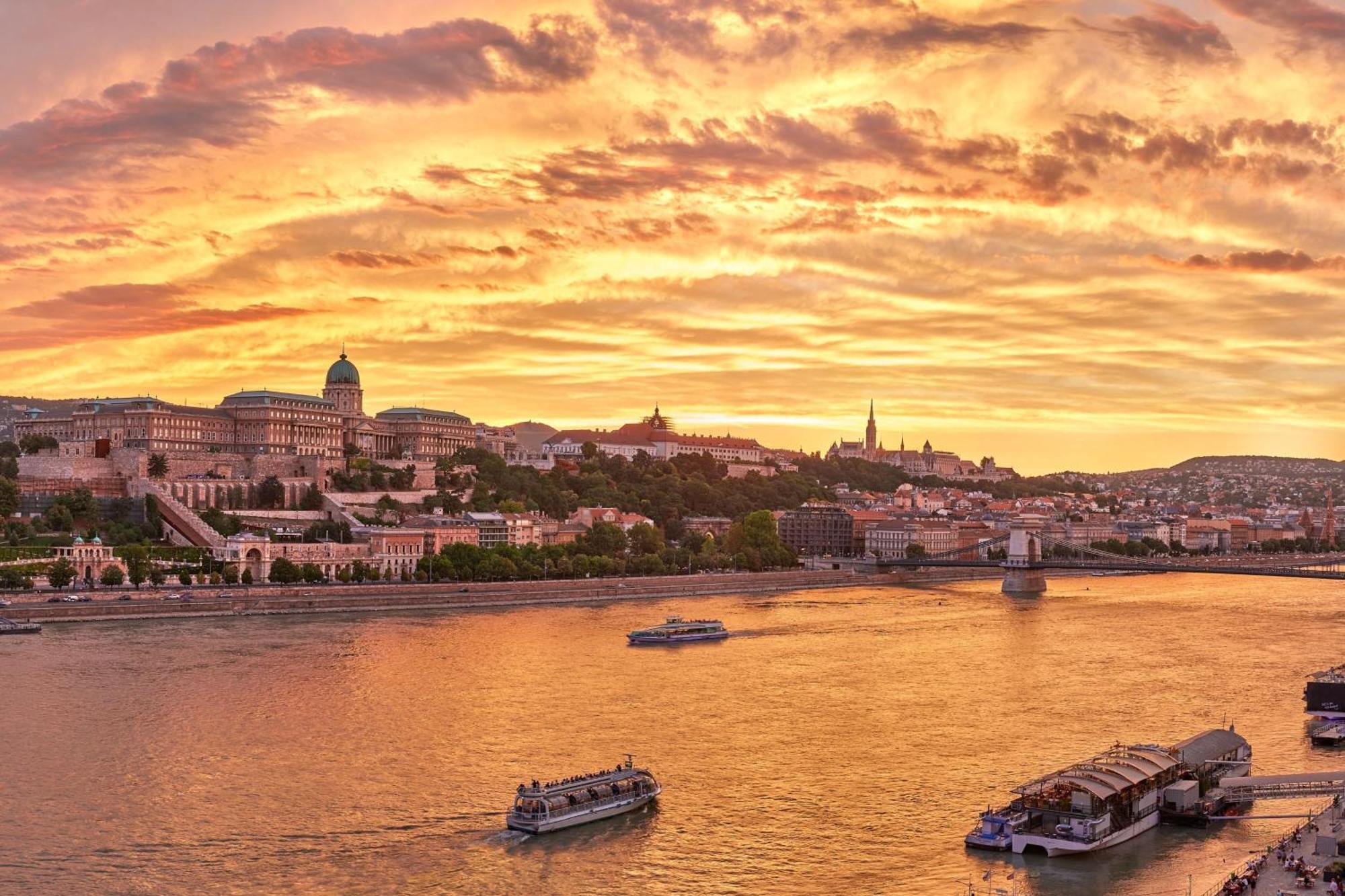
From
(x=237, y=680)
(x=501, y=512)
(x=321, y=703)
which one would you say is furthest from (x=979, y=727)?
(x=501, y=512)

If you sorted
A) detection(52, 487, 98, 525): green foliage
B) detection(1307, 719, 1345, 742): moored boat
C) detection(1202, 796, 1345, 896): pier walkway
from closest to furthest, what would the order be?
detection(1202, 796, 1345, 896): pier walkway < detection(1307, 719, 1345, 742): moored boat < detection(52, 487, 98, 525): green foliage

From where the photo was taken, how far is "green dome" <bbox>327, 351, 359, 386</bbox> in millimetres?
68250

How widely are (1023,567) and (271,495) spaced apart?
27.0 metres

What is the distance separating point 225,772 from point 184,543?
27.8 metres

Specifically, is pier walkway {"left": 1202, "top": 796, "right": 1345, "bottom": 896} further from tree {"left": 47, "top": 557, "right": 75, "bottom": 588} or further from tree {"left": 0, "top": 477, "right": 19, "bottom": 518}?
tree {"left": 0, "top": 477, "right": 19, "bottom": 518}

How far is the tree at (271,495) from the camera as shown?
172 feet

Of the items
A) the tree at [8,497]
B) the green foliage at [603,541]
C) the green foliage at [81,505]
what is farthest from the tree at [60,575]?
the green foliage at [603,541]

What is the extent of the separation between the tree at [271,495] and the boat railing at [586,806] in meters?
37.4

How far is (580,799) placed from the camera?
16.8 m

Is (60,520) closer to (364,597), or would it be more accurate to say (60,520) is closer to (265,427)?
(364,597)

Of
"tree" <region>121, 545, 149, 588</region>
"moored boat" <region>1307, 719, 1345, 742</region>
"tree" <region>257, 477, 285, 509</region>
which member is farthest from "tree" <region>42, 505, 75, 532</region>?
"moored boat" <region>1307, 719, 1345, 742</region>

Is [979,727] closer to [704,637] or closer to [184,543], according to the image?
[704,637]

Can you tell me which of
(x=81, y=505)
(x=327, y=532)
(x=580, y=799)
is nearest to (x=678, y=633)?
(x=580, y=799)

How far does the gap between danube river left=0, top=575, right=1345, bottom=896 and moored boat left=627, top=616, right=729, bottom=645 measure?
417mm
